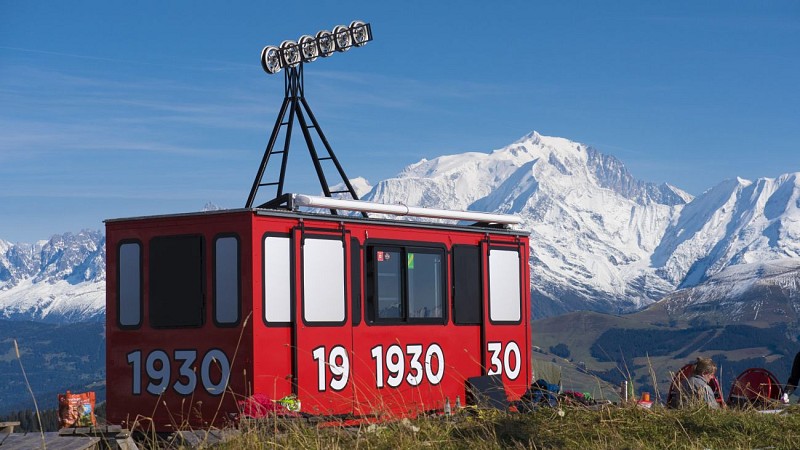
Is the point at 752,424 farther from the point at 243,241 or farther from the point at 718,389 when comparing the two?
the point at 243,241

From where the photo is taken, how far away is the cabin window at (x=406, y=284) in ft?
46.9

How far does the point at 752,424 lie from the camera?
10.4 m

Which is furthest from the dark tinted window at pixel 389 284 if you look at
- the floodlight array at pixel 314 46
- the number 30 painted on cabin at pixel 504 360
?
the floodlight array at pixel 314 46

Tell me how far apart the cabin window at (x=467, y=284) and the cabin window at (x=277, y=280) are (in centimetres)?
309

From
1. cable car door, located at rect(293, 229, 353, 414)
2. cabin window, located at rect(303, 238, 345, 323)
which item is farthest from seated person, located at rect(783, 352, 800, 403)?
cabin window, located at rect(303, 238, 345, 323)

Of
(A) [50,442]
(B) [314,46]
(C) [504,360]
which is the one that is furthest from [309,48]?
(A) [50,442]

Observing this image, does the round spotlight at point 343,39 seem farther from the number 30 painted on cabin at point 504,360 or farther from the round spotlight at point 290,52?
the number 30 painted on cabin at point 504,360

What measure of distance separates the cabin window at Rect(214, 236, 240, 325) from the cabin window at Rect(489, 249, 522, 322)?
14.9 feet

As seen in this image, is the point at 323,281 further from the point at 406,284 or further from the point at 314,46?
the point at 314,46

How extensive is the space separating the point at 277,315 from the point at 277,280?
382mm

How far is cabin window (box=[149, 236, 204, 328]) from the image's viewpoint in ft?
43.3

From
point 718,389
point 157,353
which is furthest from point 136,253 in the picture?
point 718,389

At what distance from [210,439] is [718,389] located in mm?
6550

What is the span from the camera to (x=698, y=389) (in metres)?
12.4
